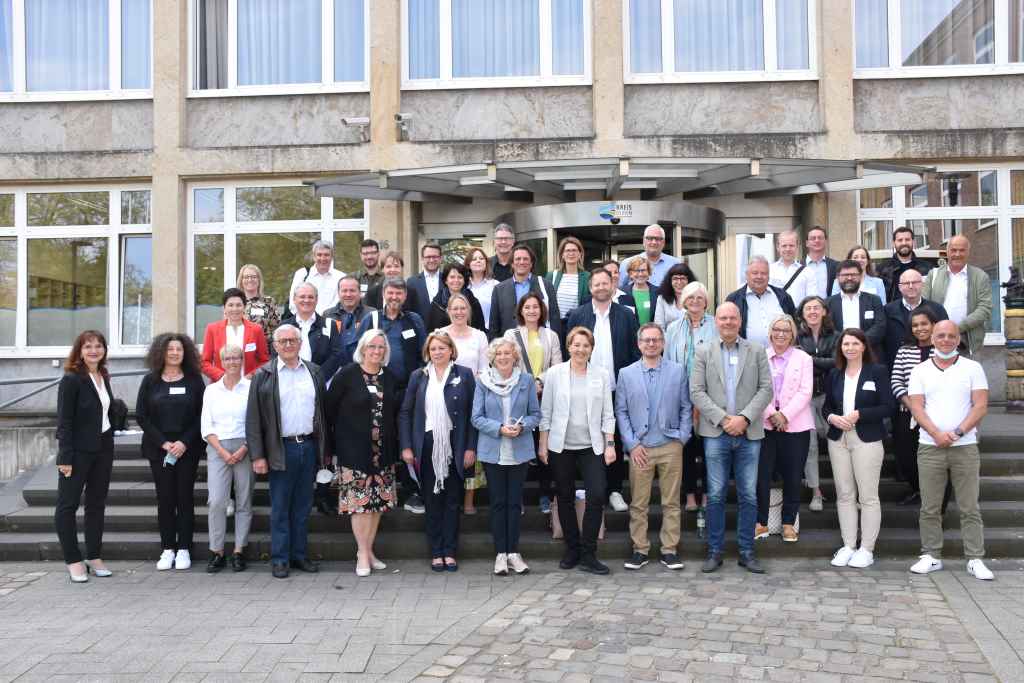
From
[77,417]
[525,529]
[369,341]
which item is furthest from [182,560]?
[525,529]

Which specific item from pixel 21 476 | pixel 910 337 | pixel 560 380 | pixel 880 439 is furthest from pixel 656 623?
pixel 21 476

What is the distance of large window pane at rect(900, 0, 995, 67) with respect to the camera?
12.4 metres

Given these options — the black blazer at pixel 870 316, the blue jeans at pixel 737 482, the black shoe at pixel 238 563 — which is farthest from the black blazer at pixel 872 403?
the black shoe at pixel 238 563

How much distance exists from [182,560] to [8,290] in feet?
27.6

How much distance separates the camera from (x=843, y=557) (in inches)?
259

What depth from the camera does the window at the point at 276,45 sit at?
42.2ft

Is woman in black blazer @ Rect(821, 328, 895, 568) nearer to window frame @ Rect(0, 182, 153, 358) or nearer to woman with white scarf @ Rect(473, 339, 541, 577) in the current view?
woman with white scarf @ Rect(473, 339, 541, 577)

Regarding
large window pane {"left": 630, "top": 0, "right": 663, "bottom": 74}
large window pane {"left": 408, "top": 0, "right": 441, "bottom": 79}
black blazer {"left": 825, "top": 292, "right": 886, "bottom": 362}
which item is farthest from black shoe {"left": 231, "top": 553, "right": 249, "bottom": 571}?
large window pane {"left": 630, "top": 0, "right": 663, "bottom": 74}

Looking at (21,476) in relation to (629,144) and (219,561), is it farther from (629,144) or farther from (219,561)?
(629,144)

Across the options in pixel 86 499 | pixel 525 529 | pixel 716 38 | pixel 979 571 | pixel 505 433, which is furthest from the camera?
pixel 716 38

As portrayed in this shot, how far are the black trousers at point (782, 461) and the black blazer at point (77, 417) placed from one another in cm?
515

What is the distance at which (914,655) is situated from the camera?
478cm

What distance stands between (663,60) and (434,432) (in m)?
8.21

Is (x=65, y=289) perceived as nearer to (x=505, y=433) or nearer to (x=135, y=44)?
(x=135, y=44)
